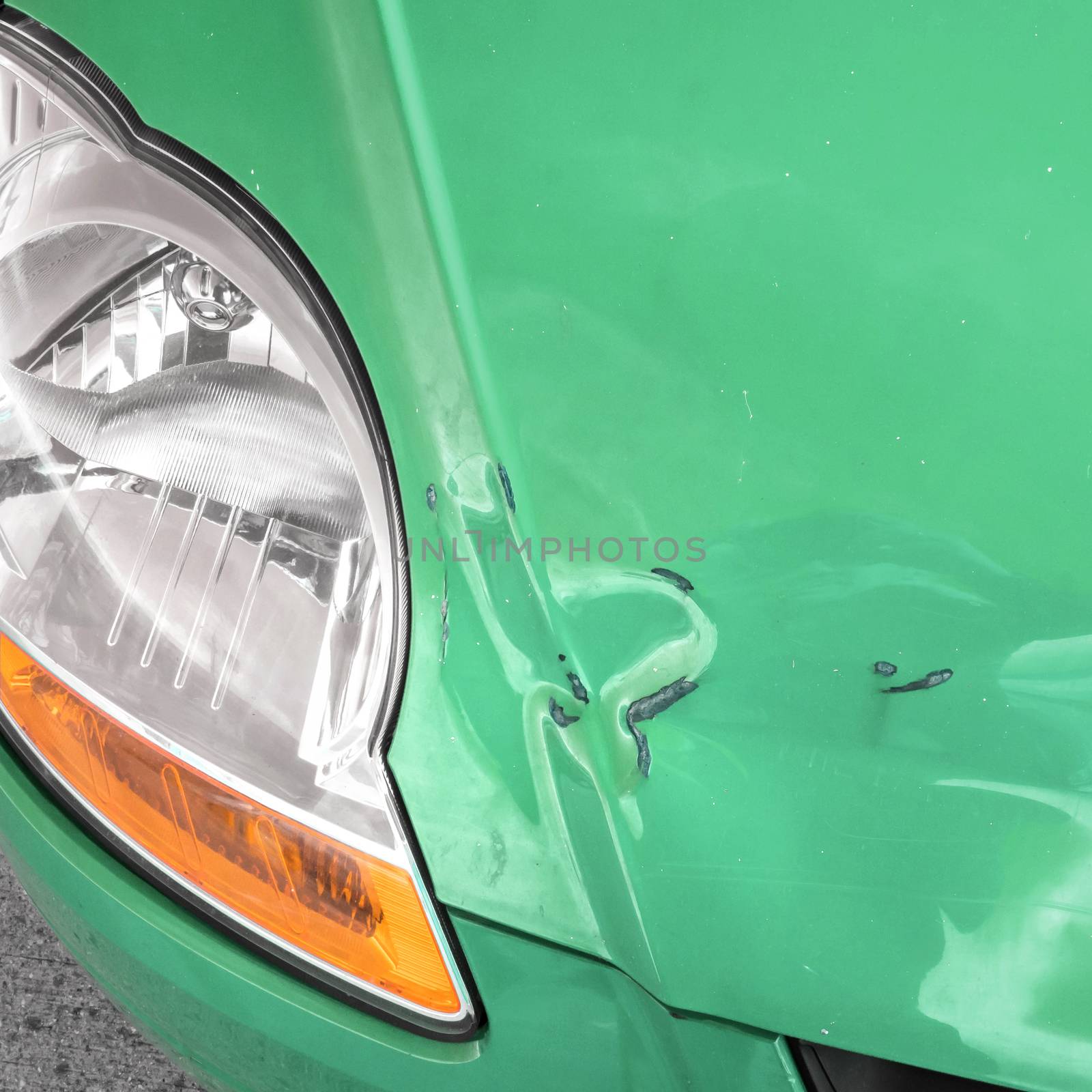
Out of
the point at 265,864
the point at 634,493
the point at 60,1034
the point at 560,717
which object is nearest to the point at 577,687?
the point at 560,717

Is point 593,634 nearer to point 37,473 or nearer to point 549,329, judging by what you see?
point 549,329

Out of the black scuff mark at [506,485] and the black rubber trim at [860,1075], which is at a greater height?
the black scuff mark at [506,485]

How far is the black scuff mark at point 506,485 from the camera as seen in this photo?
2.43 feet

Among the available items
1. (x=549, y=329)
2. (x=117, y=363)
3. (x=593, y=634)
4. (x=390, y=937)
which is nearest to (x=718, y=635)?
(x=593, y=634)

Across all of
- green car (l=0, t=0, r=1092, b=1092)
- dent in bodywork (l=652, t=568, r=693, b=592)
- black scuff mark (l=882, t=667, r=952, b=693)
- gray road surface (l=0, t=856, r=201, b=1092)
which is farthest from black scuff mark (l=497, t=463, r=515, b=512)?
gray road surface (l=0, t=856, r=201, b=1092)

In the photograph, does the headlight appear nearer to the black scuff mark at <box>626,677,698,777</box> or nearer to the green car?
the green car

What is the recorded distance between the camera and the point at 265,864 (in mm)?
875

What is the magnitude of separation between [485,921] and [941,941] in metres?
0.33

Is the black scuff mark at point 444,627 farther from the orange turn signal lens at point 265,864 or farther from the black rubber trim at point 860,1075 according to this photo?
the black rubber trim at point 860,1075

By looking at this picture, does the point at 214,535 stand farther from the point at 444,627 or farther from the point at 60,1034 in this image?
the point at 60,1034

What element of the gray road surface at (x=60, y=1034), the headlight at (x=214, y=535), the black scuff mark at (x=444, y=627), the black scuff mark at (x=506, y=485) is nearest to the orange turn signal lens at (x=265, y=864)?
the headlight at (x=214, y=535)

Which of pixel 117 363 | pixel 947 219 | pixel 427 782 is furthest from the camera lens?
pixel 117 363

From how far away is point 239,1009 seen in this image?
0.94 m

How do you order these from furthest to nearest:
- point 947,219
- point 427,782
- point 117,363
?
point 117,363 < point 427,782 < point 947,219
